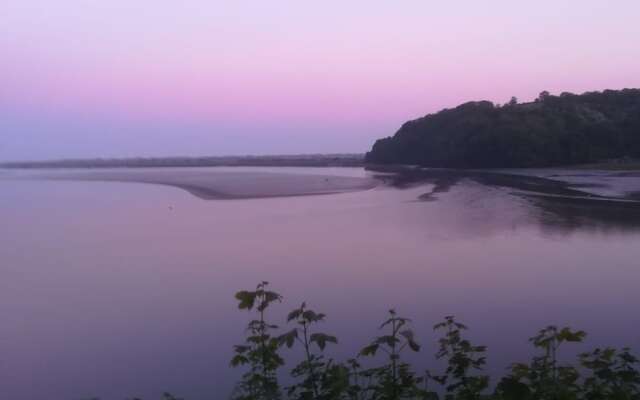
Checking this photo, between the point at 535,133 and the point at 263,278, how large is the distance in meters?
54.8

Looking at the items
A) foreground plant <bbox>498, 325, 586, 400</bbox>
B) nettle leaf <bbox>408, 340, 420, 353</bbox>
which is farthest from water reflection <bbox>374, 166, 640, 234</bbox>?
nettle leaf <bbox>408, 340, 420, 353</bbox>

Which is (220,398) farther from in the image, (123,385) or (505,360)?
(505,360)

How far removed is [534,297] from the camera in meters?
9.89

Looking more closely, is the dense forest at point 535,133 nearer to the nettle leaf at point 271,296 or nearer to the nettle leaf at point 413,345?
the nettle leaf at point 413,345

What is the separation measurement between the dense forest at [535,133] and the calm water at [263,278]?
40.7 m

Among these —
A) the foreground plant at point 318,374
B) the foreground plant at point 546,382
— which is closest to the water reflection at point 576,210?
the foreground plant at point 546,382

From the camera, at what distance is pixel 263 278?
39.1ft

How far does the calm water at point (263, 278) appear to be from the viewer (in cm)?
747

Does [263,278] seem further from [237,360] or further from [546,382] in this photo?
[546,382]

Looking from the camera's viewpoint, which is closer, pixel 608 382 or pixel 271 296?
pixel 271 296

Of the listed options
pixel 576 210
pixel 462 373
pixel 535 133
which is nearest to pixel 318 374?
pixel 462 373

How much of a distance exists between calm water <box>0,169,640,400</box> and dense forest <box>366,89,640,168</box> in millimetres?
40738

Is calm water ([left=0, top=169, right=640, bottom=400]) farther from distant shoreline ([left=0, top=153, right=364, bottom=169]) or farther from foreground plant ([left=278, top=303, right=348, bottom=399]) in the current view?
distant shoreline ([left=0, top=153, right=364, bottom=169])

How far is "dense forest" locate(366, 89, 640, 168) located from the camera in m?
59.0
